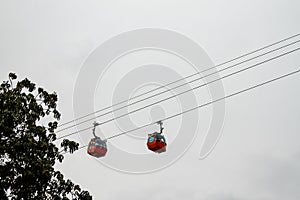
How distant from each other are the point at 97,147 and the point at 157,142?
248 cm

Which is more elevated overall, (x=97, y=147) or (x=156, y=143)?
(x=156, y=143)

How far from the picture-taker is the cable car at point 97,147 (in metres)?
17.5

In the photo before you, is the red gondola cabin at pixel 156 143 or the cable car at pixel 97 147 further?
the cable car at pixel 97 147

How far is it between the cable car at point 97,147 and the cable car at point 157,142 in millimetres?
1903

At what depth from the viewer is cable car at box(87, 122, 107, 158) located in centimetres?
1750

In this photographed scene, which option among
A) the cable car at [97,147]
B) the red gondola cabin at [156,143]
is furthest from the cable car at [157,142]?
the cable car at [97,147]

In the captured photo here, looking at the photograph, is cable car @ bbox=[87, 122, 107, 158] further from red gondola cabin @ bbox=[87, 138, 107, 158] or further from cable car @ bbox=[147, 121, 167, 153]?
cable car @ bbox=[147, 121, 167, 153]

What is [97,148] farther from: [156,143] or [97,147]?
[156,143]

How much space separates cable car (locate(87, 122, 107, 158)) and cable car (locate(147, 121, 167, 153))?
190 centimetres

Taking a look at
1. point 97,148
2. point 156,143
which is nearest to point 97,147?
point 97,148

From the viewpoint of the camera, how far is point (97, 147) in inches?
688

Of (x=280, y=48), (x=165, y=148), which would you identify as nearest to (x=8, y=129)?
(x=165, y=148)

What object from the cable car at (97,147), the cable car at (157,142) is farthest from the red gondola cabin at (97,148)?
the cable car at (157,142)

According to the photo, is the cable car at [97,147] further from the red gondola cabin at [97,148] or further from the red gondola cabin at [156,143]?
the red gondola cabin at [156,143]
